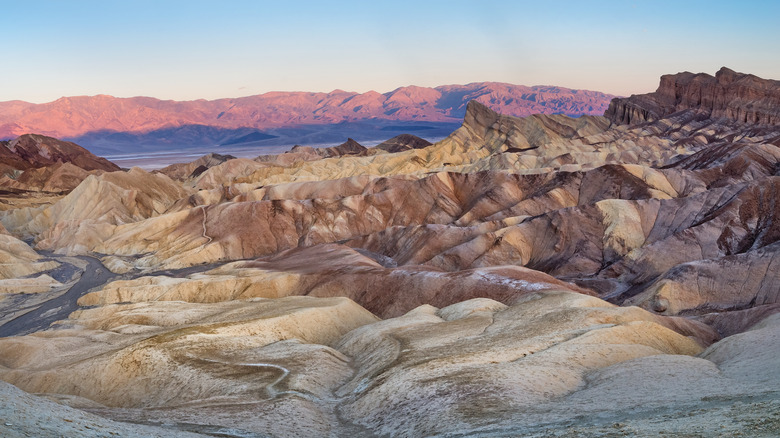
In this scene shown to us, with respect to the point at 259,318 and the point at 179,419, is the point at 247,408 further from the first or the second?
the point at 259,318

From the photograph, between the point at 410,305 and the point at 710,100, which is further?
the point at 710,100

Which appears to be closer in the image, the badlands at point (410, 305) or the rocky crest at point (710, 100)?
the badlands at point (410, 305)

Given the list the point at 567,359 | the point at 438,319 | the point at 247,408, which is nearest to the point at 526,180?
the point at 438,319

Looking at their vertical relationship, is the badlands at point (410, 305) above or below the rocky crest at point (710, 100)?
below

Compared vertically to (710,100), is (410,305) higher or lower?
lower

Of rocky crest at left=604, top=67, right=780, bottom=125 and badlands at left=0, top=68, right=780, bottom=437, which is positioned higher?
rocky crest at left=604, top=67, right=780, bottom=125
